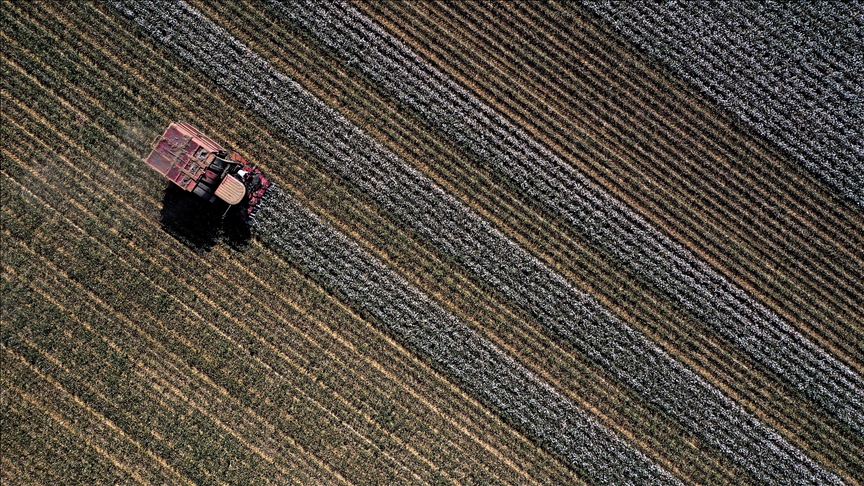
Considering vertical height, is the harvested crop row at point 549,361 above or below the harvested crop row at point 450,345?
above

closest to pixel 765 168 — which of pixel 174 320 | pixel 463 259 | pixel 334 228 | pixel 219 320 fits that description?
pixel 463 259

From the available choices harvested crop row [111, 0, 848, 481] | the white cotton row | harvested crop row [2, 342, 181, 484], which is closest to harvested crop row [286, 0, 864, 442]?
harvested crop row [111, 0, 848, 481]

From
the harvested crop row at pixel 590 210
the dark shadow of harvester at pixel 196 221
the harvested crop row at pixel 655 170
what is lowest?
the dark shadow of harvester at pixel 196 221

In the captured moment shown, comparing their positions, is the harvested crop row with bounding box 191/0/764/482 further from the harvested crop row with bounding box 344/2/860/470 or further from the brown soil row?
the harvested crop row with bounding box 344/2/860/470

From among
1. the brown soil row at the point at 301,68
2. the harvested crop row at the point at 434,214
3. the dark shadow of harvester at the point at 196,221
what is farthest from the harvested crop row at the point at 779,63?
the dark shadow of harvester at the point at 196,221

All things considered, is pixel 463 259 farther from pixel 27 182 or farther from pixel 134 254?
pixel 27 182

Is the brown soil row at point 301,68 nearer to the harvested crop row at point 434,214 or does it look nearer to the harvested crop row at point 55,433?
the harvested crop row at point 434,214
